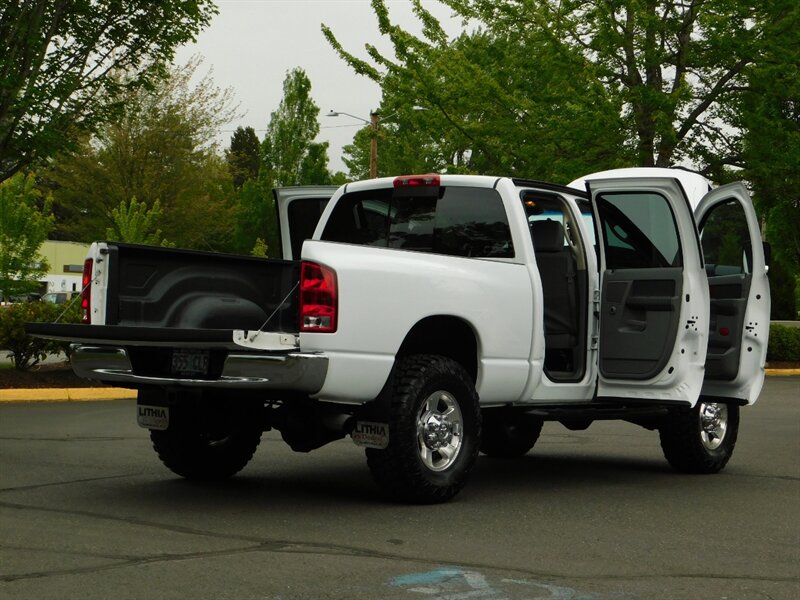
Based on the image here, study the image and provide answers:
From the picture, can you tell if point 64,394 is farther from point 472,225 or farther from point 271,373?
point 271,373

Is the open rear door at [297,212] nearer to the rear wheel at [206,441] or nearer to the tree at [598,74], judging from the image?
the rear wheel at [206,441]

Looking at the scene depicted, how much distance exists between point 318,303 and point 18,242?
13665 mm

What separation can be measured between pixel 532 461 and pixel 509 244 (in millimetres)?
2847

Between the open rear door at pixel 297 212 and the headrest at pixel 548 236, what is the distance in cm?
194

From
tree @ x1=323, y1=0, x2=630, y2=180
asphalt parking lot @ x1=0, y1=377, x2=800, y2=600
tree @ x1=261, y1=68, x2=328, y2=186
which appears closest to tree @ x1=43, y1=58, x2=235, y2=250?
tree @ x1=261, y1=68, x2=328, y2=186

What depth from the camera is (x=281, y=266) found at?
841cm

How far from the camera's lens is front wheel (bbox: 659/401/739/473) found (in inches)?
393

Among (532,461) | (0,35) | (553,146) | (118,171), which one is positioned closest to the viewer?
(532,461)

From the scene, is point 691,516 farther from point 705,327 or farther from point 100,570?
point 100,570

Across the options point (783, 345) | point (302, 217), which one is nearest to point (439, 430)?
point (302, 217)

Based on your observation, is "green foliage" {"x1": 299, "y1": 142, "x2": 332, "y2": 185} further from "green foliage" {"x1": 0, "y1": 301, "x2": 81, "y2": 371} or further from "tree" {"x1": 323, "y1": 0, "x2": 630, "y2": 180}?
"green foliage" {"x1": 0, "y1": 301, "x2": 81, "y2": 371}

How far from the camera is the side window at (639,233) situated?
30.9 feet

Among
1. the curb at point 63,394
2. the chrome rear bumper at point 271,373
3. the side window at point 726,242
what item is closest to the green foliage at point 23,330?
the curb at point 63,394

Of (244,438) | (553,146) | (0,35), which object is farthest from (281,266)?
(553,146)
